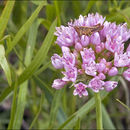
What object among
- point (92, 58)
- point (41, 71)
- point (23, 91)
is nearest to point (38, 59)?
point (41, 71)

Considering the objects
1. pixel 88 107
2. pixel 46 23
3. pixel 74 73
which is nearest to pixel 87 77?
pixel 74 73

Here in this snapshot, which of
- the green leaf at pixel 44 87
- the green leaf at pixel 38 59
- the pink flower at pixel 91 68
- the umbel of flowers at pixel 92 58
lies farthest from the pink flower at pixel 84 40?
the green leaf at pixel 44 87

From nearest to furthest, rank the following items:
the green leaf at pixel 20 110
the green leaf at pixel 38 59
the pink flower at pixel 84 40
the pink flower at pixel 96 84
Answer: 1. the pink flower at pixel 96 84
2. the pink flower at pixel 84 40
3. the green leaf at pixel 38 59
4. the green leaf at pixel 20 110

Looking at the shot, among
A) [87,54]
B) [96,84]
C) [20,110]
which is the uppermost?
[87,54]

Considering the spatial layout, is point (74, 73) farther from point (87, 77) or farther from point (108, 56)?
point (108, 56)

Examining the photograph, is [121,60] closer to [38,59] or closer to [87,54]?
[87,54]

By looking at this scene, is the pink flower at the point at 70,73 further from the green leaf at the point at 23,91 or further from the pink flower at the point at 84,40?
the green leaf at the point at 23,91
